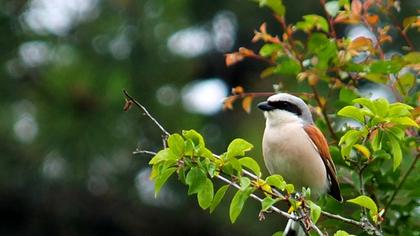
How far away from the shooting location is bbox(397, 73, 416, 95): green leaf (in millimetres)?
3307

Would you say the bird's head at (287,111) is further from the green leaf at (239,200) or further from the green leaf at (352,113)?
the green leaf at (239,200)

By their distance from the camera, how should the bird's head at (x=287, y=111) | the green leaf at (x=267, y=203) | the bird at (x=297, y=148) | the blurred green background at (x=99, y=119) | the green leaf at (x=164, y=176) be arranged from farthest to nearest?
the blurred green background at (x=99, y=119)
the bird's head at (x=287, y=111)
the bird at (x=297, y=148)
the green leaf at (x=164, y=176)
the green leaf at (x=267, y=203)

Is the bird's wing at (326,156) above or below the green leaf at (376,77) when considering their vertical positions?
below

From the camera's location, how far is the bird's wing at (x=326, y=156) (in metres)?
3.35

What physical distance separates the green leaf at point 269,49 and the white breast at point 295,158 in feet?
1.49

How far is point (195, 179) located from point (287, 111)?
1558 millimetres

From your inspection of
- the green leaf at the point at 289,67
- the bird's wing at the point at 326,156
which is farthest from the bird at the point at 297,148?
the green leaf at the point at 289,67

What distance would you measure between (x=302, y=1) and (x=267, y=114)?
4.50m

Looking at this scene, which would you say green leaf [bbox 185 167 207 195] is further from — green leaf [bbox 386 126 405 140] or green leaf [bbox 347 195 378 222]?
green leaf [bbox 386 126 405 140]

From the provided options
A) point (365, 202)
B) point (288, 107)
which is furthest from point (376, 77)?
point (365, 202)

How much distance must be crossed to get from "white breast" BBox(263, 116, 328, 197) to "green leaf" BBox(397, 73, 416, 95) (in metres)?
0.49

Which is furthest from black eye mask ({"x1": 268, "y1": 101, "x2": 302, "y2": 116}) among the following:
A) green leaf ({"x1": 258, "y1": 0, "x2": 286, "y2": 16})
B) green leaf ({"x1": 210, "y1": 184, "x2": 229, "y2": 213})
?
green leaf ({"x1": 210, "y1": 184, "x2": 229, "y2": 213})

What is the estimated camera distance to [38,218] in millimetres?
6555

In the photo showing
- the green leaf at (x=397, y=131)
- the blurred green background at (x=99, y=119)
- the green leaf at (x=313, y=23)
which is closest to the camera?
the green leaf at (x=397, y=131)
